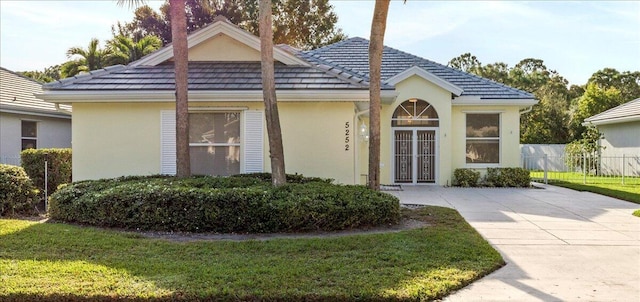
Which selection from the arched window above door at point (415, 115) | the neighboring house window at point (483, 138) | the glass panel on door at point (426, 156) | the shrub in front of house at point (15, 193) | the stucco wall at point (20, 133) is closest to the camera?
the shrub in front of house at point (15, 193)

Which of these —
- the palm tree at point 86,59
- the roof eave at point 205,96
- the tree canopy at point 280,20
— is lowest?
the roof eave at point 205,96

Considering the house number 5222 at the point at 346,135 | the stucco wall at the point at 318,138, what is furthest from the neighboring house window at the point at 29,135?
the house number 5222 at the point at 346,135

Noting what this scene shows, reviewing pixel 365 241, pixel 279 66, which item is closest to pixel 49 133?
pixel 279 66

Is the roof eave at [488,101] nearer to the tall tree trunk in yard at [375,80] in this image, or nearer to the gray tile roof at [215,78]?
the gray tile roof at [215,78]

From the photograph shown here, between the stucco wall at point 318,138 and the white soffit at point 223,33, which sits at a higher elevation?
the white soffit at point 223,33

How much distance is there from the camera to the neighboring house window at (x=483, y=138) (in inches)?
696

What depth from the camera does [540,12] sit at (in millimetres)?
14781

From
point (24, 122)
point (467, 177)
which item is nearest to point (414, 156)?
point (467, 177)

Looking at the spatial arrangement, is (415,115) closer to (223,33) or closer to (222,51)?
(222,51)

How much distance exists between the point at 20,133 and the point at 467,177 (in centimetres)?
1691

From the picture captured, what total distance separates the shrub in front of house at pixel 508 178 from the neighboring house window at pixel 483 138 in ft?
2.20

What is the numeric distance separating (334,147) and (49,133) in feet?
42.2

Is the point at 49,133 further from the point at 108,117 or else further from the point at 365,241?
the point at 365,241

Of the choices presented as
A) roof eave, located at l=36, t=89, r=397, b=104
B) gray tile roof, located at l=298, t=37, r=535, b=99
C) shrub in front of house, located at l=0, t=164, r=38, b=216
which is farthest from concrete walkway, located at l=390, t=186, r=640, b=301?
shrub in front of house, located at l=0, t=164, r=38, b=216
